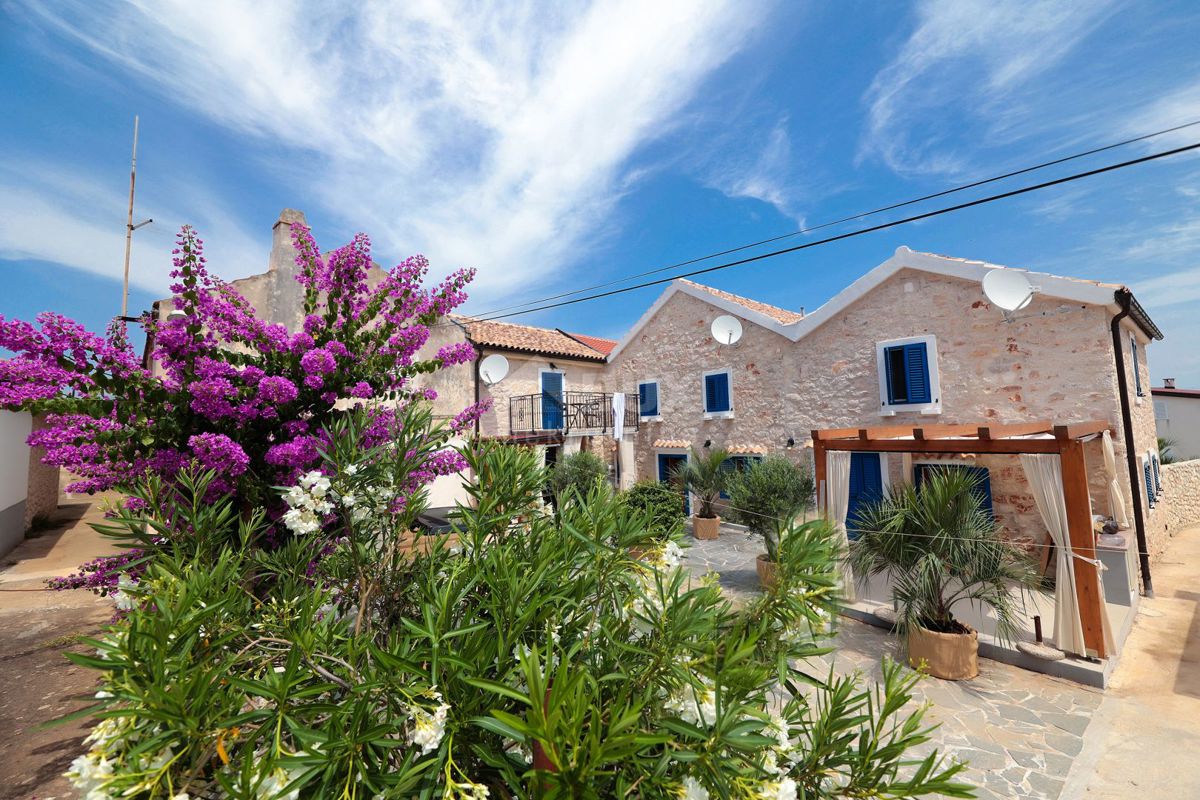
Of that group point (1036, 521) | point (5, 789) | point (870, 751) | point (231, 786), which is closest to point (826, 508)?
point (1036, 521)

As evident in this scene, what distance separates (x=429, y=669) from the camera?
1754 millimetres

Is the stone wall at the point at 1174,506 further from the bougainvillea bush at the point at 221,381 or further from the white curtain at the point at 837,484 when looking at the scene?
the bougainvillea bush at the point at 221,381

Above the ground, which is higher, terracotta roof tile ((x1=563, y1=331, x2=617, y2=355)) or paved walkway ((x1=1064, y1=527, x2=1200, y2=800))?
terracotta roof tile ((x1=563, y1=331, x2=617, y2=355))

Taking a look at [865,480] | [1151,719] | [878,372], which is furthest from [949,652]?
[878,372]

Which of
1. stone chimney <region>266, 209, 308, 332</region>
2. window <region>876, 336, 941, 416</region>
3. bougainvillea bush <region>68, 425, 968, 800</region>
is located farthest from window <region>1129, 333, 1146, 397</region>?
stone chimney <region>266, 209, 308, 332</region>

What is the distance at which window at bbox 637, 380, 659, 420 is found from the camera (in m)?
16.5

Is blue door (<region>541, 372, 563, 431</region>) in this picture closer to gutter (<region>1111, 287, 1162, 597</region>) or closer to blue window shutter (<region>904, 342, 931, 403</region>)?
blue window shutter (<region>904, 342, 931, 403</region>)

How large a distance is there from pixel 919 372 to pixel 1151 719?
7.13 metres

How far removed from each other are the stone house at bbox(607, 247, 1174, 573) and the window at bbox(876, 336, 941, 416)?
24 mm

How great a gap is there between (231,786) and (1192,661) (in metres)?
9.94

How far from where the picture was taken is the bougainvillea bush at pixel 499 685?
1.41 m

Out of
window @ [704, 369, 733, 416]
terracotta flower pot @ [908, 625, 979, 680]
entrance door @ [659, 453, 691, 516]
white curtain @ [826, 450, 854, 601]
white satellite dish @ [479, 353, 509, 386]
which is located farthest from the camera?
entrance door @ [659, 453, 691, 516]

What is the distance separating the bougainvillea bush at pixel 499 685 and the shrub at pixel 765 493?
797 centimetres

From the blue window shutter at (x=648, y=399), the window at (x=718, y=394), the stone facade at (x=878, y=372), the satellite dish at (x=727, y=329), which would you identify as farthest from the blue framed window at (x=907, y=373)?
the blue window shutter at (x=648, y=399)
